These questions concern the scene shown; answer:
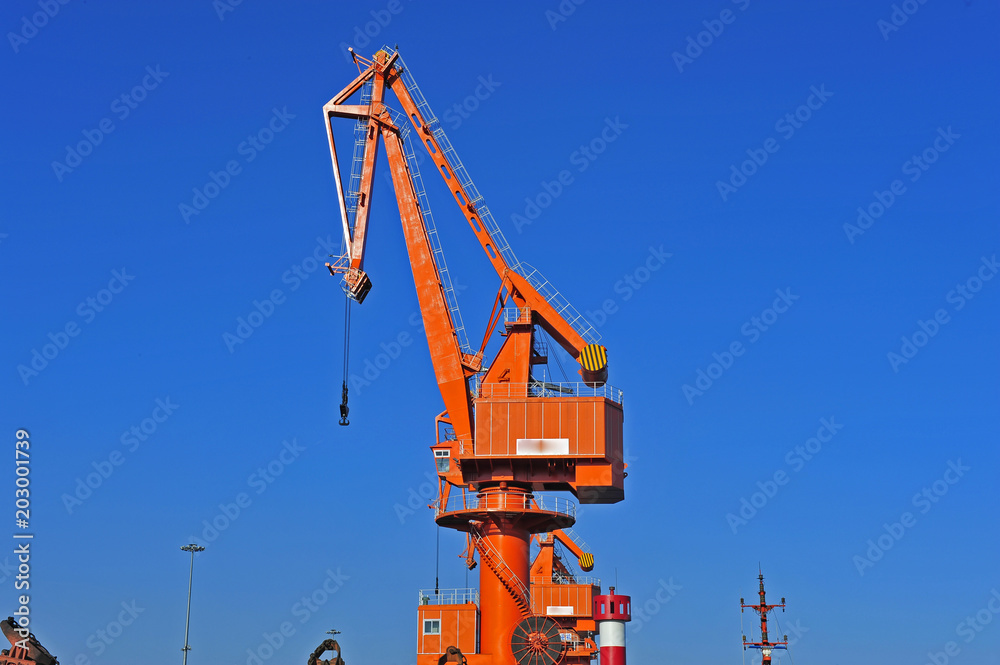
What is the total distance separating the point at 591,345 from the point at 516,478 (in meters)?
9.83

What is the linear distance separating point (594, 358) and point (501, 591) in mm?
15719

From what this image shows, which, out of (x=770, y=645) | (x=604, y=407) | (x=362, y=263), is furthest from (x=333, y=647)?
(x=770, y=645)

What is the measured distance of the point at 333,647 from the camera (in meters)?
48.8

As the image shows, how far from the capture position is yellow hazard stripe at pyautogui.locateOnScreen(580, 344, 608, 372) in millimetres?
68688

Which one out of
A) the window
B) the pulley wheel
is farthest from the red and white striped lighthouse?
the window

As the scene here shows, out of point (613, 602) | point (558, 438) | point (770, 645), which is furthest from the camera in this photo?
point (770, 645)

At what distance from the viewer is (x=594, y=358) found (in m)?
69.0

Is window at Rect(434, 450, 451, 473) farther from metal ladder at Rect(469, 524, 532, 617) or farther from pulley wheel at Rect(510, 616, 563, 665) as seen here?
pulley wheel at Rect(510, 616, 563, 665)

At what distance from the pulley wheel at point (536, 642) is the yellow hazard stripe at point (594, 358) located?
625 inches

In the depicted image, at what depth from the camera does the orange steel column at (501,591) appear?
66.1 m

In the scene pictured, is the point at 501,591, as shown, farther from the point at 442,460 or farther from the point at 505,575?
the point at 442,460

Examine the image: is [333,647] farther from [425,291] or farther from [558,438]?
[425,291]

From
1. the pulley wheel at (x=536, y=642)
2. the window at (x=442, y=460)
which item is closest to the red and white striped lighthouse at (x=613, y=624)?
the pulley wheel at (x=536, y=642)

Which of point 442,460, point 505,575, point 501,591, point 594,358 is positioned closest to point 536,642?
point 501,591
